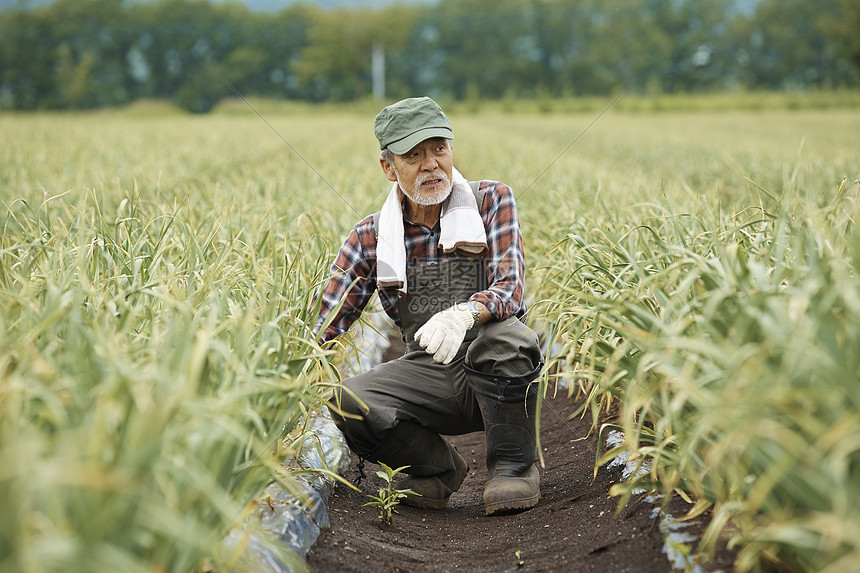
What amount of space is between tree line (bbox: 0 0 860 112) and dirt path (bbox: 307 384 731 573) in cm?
4501

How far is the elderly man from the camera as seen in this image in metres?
2.41

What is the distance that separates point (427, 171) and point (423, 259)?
315 millimetres

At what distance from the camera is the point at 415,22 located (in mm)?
62719

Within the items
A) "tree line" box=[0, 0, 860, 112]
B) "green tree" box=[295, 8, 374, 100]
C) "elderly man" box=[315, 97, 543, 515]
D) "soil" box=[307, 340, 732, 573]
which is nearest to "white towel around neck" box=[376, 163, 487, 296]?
"elderly man" box=[315, 97, 543, 515]

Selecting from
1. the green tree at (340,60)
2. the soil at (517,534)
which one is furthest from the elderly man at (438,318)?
the green tree at (340,60)

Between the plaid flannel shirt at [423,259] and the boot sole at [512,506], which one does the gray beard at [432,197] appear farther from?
the boot sole at [512,506]

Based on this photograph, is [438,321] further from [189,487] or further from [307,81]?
[307,81]

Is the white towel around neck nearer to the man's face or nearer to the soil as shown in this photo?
the man's face

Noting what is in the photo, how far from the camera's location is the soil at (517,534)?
1880 mm

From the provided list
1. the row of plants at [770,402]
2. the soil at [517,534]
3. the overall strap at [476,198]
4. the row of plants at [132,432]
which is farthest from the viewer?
the overall strap at [476,198]

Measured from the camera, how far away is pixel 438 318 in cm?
235

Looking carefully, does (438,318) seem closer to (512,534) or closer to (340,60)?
(512,534)

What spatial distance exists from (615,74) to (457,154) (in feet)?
136

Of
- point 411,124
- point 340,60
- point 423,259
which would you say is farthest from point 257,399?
point 340,60
